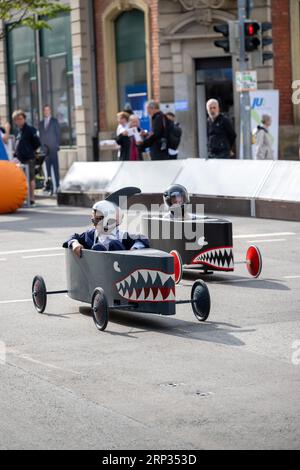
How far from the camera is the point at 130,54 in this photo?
112 feet

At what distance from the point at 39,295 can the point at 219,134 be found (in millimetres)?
11632

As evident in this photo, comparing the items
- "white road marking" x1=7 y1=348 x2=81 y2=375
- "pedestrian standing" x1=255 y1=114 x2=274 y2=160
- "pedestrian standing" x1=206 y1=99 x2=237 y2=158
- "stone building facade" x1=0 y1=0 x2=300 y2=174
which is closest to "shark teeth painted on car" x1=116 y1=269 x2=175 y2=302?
"white road marking" x1=7 y1=348 x2=81 y2=375

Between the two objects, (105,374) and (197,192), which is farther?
(197,192)

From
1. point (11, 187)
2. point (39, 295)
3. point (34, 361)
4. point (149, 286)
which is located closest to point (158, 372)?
point (34, 361)

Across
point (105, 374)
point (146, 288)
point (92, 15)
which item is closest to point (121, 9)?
point (92, 15)

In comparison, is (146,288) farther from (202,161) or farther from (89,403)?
(202,161)

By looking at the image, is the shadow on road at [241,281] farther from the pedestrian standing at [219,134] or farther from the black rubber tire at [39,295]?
the pedestrian standing at [219,134]

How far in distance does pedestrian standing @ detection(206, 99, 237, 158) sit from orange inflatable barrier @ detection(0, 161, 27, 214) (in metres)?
3.71

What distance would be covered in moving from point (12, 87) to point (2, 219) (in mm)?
18020

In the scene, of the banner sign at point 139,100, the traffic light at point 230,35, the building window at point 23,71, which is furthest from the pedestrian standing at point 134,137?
the building window at point 23,71

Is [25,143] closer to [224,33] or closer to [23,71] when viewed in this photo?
[224,33]

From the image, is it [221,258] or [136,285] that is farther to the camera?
[221,258]

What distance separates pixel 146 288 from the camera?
11.4 metres

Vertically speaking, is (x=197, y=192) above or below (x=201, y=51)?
below
